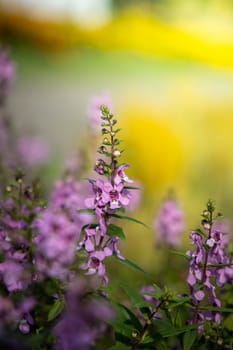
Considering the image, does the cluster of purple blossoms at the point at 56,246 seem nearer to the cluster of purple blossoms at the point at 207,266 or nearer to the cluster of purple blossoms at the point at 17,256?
the cluster of purple blossoms at the point at 17,256

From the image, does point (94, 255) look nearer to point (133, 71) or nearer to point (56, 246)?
point (56, 246)

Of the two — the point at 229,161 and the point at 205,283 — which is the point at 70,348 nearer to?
the point at 205,283

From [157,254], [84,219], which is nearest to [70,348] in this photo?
[84,219]

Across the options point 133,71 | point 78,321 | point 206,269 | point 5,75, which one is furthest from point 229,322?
point 133,71

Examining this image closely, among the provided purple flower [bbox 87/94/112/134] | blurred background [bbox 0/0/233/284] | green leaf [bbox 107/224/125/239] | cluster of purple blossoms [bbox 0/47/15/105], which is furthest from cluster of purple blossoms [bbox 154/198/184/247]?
blurred background [bbox 0/0/233/284]

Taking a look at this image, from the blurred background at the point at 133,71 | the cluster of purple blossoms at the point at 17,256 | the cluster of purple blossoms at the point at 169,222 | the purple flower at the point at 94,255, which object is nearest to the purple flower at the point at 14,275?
the cluster of purple blossoms at the point at 17,256

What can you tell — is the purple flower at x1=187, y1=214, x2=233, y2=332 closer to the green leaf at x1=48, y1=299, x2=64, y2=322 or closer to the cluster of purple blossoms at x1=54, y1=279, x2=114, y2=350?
the green leaf at x1=48, y1=299, x2=64, y2=322
